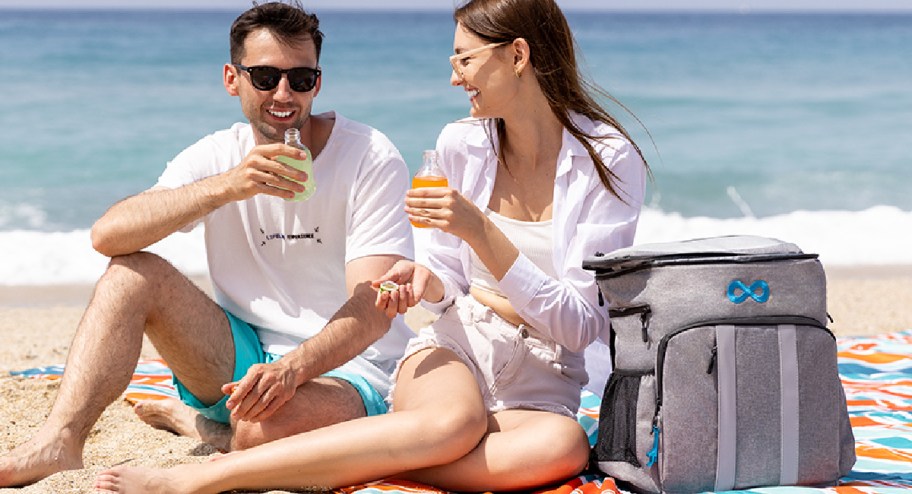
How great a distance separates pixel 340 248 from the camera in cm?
421

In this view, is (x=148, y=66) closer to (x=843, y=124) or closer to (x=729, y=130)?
(x=729, y=130)

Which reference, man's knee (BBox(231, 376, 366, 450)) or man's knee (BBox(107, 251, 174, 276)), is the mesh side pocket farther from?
man's knee (BBox(107, 251, 174, 276))

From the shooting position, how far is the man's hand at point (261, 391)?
3618 mm

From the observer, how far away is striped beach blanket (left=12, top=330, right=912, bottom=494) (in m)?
3.56


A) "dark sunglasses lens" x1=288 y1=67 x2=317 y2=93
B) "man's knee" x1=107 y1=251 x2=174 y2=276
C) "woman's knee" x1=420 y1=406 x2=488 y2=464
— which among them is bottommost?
"woman's knee" x1=420 y1=406 x2=488 y2=464

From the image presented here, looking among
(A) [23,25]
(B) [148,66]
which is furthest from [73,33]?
(B) [148,66]

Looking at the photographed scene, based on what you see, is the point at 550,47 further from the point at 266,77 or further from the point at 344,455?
the point at 344,455

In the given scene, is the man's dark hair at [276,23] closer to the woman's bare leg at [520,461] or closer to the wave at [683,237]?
the woman's bare leg at [520,461]

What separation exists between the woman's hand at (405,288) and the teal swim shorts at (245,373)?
1.24 feet

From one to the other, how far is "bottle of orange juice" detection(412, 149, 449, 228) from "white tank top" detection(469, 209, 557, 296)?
1.28 feet

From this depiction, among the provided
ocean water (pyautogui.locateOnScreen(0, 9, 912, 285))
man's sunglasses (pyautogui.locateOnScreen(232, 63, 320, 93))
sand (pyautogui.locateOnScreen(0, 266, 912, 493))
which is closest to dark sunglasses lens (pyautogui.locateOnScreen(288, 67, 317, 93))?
man's sunglasses (pyautogui.locateOnScreen(232, 63, 320, 93))

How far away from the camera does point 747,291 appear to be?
11.2ft

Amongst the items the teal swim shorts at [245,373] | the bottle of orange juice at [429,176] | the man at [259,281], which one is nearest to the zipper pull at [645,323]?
the bottle of orange juice at [429,176]

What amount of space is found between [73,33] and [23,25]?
11.0ft
